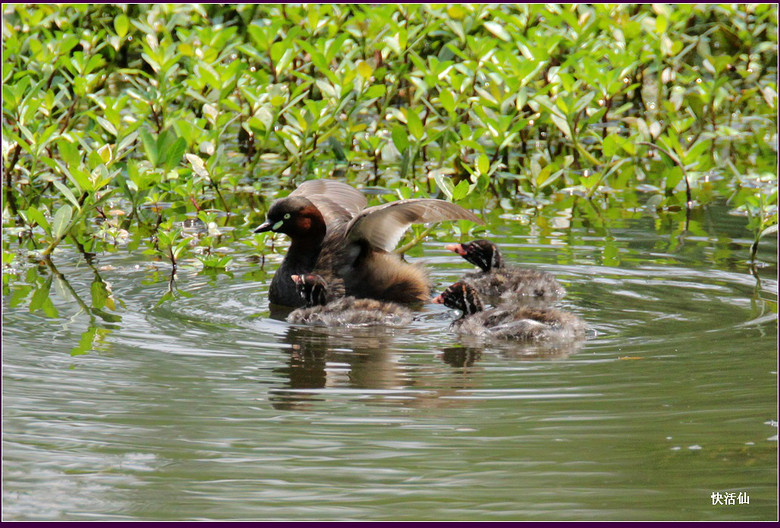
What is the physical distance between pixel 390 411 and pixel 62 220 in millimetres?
3415

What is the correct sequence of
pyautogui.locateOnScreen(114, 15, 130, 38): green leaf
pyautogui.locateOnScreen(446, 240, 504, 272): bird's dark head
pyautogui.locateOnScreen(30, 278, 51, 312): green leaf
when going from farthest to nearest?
pyautogui.locateOnScreen(114, 15, 130, 38): green leaf, pyautogui.locateOnScreen(446, 240, 504, 272): bird's dark head, pyautogui.locateOnScreen(30, 278, 51, 312): green leaf

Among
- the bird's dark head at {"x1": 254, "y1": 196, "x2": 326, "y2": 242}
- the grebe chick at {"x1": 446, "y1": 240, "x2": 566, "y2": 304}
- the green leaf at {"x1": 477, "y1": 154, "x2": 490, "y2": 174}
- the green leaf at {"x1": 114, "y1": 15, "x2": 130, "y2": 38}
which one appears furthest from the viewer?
the green leaf at {"x1": 114, "y1": 15, "x2": 130, "y2": 38}

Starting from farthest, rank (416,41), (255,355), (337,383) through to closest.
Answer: (416,41), (255,355), (337,383)

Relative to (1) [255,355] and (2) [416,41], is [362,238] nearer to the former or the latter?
(1) [255,355]

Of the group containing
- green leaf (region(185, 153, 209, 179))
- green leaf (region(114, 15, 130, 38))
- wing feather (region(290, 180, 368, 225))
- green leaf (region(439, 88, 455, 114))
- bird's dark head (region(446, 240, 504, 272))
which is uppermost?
green leaf (region(114, 15, 130, 38))

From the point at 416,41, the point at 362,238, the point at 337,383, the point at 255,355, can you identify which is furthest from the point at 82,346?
the point at 416,41

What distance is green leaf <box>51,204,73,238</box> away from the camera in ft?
23.9

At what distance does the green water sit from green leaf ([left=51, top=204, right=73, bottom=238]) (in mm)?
401

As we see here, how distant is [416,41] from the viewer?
35.0 ft

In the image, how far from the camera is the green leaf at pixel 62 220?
23.9 feet

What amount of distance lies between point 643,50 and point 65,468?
29.1 ft

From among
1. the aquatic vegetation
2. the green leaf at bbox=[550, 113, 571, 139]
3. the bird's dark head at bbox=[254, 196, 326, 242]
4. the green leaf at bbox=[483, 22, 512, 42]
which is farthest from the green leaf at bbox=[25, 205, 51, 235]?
the green leaf at bbox=[483, 22, 512, 42]

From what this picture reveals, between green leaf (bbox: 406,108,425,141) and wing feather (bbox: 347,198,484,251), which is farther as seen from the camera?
green leaf (bbox: 406,108,425,141)

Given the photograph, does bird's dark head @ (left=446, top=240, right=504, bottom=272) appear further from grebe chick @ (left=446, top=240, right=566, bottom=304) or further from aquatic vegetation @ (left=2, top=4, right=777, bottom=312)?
aquatic vegetation @ (left=2, top=4, right=777, bottom=312)
